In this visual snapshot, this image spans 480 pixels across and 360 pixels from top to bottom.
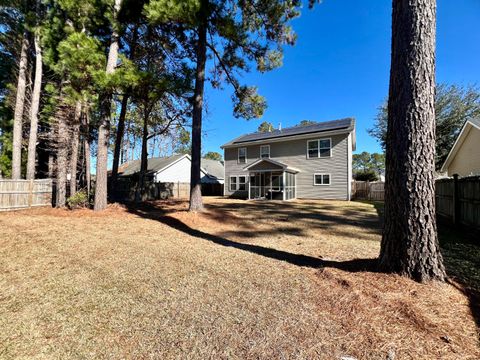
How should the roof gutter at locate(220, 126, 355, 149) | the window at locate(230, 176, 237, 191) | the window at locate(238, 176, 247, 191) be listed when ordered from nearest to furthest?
the roof gutter at locate(220, 126, 355, 149) < the window at locate(238, 176, 247, 191) < the window at locate(230, 176, 237, 191)

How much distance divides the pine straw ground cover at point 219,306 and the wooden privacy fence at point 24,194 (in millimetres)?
7569

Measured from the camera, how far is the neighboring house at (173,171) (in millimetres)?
26188

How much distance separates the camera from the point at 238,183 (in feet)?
76.3

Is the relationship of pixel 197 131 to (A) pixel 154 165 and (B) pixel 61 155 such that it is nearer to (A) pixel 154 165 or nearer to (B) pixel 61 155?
(B) pixel 61 155

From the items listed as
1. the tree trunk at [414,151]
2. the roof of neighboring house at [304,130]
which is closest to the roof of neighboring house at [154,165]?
the roof of neighboring house at [304,130]

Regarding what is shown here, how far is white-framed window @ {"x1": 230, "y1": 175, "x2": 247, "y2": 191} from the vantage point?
900 inches

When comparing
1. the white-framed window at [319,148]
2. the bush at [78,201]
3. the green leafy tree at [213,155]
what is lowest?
the bush at [78,201]

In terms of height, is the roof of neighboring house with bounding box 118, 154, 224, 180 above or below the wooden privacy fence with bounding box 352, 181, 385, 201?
above

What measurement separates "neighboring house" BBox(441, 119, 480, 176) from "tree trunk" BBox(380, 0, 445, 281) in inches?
479

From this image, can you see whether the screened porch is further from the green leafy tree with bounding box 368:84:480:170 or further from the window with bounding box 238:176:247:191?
the green leafy tree with bounding box 368:84:480:170

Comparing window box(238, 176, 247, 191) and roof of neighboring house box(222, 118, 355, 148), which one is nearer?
roof of neighboring house box(222, 118, 355, 148)

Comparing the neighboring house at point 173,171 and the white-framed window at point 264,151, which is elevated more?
the white-framed window at point 264,151

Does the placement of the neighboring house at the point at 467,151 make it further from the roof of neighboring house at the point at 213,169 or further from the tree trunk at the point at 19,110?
the roof of neighboring house at the point at 213,169

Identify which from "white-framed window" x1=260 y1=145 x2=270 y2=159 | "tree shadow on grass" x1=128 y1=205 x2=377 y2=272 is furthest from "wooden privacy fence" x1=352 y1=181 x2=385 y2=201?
"tree shadow on grass" x1=128 y1=205 x2=377 y2=272
